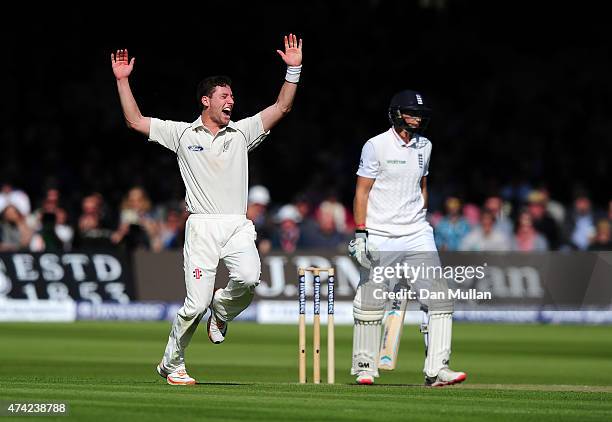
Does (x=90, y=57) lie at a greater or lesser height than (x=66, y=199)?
greater

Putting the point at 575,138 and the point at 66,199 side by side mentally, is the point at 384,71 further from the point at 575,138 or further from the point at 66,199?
the point at 66,199

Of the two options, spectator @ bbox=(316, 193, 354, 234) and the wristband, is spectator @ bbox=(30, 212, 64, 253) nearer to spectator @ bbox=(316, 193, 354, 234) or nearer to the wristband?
spectator @ bbox=(316, 193, 354, 234)

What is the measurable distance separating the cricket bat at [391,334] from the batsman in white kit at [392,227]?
0.45m

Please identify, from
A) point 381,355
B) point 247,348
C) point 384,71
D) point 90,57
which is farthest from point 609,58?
point 381,355

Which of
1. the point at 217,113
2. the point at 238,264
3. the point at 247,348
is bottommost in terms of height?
the point at 247,348

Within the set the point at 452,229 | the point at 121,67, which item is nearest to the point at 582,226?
the point at 452,229

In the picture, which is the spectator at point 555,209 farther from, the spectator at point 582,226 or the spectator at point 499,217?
the spectator at point 499,217

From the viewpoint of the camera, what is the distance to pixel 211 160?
10227 millimetres

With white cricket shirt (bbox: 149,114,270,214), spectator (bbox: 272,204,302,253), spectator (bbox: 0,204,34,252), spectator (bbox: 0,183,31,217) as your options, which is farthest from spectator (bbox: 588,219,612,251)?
white cricket shirt (bbox: 149,114,270,214)

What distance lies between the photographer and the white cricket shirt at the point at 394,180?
11.1 metres

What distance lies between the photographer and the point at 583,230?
71.2ft

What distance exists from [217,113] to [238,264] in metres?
1.11

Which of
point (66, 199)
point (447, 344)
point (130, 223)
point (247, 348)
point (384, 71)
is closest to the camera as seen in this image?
point (447, 344)

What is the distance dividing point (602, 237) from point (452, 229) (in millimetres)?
2181
